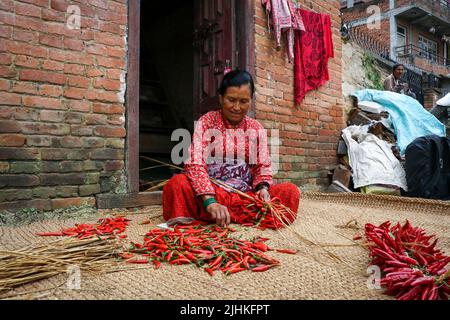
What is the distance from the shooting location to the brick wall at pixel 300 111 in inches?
176

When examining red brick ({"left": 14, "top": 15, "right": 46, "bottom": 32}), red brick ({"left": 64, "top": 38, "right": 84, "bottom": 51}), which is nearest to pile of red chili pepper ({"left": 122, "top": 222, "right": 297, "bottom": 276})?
red brick ({"left": 64, "top": 38, "right": 84, "bottom": 51})

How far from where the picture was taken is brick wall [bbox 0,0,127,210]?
8.78 ft

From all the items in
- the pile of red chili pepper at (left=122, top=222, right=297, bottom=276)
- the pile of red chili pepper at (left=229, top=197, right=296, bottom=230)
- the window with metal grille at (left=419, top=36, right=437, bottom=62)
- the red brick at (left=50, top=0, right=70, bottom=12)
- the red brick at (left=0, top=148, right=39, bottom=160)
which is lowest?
the pile of red chili pepper at (left=122, top=222, right=297, bottom=276)

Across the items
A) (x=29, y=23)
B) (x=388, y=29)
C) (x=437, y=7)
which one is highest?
(x=437, y=7)

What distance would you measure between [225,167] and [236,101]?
554mm

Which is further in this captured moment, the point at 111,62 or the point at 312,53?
the point at 312,53

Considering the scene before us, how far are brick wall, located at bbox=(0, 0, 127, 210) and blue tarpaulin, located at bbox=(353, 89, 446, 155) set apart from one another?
4180 millimetres

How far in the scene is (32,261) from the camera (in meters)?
1.49

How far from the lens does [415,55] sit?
22.2m

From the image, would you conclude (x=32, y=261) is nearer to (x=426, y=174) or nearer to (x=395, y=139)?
(x=426, y=174)

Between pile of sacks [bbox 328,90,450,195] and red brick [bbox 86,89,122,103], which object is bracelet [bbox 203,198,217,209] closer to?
red brick [bbox 86,89,122,103]

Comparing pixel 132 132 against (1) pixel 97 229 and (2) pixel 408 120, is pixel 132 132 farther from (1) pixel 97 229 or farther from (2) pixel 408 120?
(2) pixel 408 120

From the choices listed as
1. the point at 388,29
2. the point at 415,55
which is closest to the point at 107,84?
the point at 388,29
